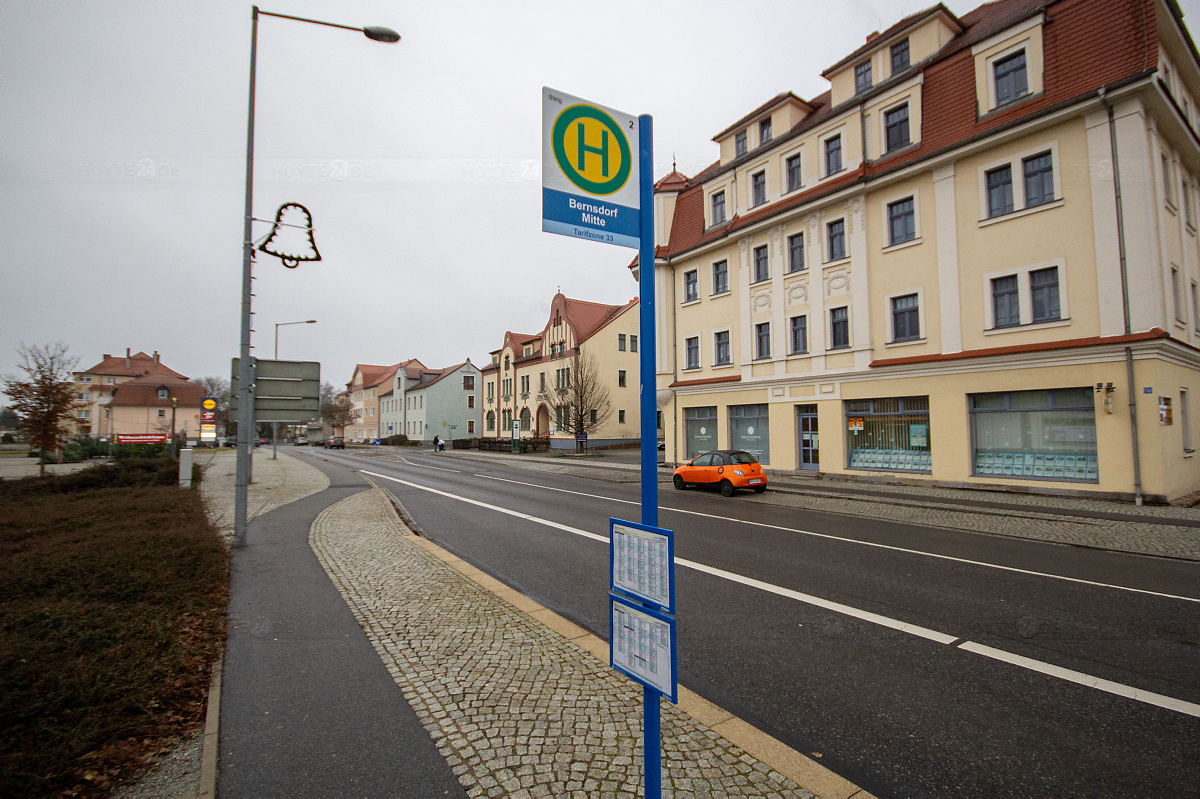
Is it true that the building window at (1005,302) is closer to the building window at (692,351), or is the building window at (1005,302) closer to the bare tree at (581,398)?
the building window at (692,351)

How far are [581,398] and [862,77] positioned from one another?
2498cm

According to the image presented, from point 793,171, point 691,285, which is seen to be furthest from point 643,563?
point 691,285

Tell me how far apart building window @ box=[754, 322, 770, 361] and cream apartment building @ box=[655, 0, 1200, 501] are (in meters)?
0.12

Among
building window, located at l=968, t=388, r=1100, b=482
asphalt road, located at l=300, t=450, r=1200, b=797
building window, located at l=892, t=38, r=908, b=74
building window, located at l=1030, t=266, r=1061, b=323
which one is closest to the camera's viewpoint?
asphalt road, located at l=300, t=450, r=1200, b=797

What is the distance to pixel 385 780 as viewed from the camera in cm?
295

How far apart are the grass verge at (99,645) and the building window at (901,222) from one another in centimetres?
2014

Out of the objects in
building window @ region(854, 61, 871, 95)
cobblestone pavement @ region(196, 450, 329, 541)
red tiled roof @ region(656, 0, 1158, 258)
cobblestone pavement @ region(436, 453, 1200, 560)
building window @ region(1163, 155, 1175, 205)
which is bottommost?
cobblestone pavement @ region(436, 453, 1200, 560)

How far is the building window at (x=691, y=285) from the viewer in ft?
85.6

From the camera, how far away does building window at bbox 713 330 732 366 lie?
79.6 feet

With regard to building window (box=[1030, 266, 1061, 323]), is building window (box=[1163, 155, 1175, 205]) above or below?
above

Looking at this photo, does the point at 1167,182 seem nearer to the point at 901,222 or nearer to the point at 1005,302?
the point at 1005,302

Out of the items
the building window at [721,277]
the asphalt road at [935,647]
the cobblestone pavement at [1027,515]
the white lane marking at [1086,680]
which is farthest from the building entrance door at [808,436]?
the white lane marking at [1086,680]

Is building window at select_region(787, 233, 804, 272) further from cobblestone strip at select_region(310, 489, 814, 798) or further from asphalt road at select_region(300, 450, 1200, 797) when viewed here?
cobblestone strip at select_region(310, 489, 814, 798)

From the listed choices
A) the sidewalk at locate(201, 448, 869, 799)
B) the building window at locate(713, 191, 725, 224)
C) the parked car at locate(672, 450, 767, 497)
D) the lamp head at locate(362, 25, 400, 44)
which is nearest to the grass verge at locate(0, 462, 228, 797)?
the sidewalk at locate(201, 448, 869, 799)
